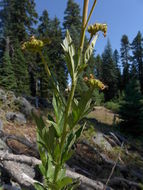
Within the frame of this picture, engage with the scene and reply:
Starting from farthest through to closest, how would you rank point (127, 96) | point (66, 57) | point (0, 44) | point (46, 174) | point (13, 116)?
point (0, 44)
point (127, 96)
point (13, 116)
point (46, 174)
point (66, 57)

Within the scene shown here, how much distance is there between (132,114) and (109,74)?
89.2 ft

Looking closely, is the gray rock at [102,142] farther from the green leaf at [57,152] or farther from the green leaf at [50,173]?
the green leaf at [57,152]

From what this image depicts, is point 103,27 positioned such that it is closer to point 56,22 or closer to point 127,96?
point 127,96

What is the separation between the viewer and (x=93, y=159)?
4.43m

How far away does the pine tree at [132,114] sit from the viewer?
457 inches

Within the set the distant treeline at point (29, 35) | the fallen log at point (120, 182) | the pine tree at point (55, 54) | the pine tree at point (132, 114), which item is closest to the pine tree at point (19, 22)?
the distant treeline at point (29, 35)

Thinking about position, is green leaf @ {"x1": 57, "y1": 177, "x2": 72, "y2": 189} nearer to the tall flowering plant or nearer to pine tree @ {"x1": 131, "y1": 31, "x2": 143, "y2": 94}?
the tall flowering plant

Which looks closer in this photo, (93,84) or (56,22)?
(93,84)

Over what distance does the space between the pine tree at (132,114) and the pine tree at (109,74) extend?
2299cm

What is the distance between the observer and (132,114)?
39.3ft

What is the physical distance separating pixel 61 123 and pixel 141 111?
11.9 metres

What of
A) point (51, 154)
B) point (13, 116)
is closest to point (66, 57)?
point (51, 154)

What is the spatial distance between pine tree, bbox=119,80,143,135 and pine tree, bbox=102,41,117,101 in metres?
23.0

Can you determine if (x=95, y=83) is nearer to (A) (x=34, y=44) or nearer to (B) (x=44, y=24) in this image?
(A) (x=34, y=44)
